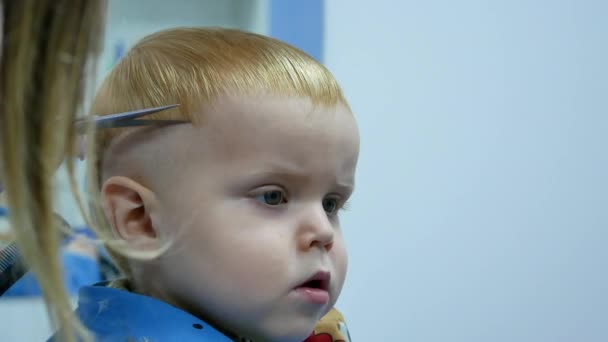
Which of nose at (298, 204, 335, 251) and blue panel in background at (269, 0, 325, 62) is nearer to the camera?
nose at (298, 204, 335, 251)

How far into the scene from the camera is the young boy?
1.66ft

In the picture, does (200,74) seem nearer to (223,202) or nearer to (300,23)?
(223,202)

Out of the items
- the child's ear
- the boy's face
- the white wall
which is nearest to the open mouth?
Answer: the boy's face

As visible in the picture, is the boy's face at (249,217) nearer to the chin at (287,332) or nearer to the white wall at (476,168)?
the chin at (287,332)

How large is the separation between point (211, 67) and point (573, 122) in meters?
0.73

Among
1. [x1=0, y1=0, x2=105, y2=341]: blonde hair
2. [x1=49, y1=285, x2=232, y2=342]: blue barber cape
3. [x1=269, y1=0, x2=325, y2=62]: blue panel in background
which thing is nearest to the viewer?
[x1=0, y1=0, x2=105, y2=341]: blonde hair

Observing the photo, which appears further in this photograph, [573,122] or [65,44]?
[573,122]

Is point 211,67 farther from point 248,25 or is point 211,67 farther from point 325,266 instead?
point 248,25

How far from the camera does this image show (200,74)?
1.75 ft

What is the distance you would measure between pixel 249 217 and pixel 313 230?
0.05m

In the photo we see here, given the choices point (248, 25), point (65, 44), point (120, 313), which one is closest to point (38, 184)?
point (65, 44)

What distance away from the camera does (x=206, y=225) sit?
51 cm

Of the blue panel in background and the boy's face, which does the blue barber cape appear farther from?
the blue panel in background

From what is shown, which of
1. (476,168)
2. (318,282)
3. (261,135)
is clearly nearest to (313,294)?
(318,282)
